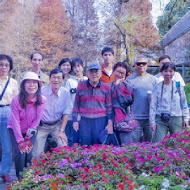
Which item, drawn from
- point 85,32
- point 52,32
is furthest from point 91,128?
point 85,32

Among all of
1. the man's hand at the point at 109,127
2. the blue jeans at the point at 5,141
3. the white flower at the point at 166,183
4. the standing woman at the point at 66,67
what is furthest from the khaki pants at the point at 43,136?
the white flower at the point at 166,183

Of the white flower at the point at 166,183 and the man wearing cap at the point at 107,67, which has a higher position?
the man wearing cap at the point at 107,67

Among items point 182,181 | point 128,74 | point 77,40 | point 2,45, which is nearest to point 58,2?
point 77,40

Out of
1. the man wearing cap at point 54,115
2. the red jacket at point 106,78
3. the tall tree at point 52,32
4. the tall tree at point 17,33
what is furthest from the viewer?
the tall tree at point 52,32

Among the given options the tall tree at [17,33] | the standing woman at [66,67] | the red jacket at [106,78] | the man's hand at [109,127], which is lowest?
the man's hand at [109,127]

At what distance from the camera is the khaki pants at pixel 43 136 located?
4465mm

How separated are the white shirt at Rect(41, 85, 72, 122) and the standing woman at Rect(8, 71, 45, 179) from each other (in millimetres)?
241

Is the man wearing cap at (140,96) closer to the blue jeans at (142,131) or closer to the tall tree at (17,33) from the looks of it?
the blue jeans at (142,131)

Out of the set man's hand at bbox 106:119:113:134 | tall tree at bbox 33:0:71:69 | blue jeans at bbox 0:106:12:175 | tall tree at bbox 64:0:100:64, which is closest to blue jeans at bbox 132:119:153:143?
man's hand at bbox 106:119:113:134

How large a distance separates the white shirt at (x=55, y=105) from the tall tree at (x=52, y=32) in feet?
83.5

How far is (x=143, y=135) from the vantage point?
5.12 m

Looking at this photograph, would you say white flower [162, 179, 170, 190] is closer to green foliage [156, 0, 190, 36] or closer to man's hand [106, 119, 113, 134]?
man's hand [106, 119, 113, 134]

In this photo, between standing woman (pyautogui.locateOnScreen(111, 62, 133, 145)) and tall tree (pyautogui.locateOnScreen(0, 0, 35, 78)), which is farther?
tall tree (pyautogui.locateOnScreen(0, 0, 35, 78))

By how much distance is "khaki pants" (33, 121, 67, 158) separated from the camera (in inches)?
176
